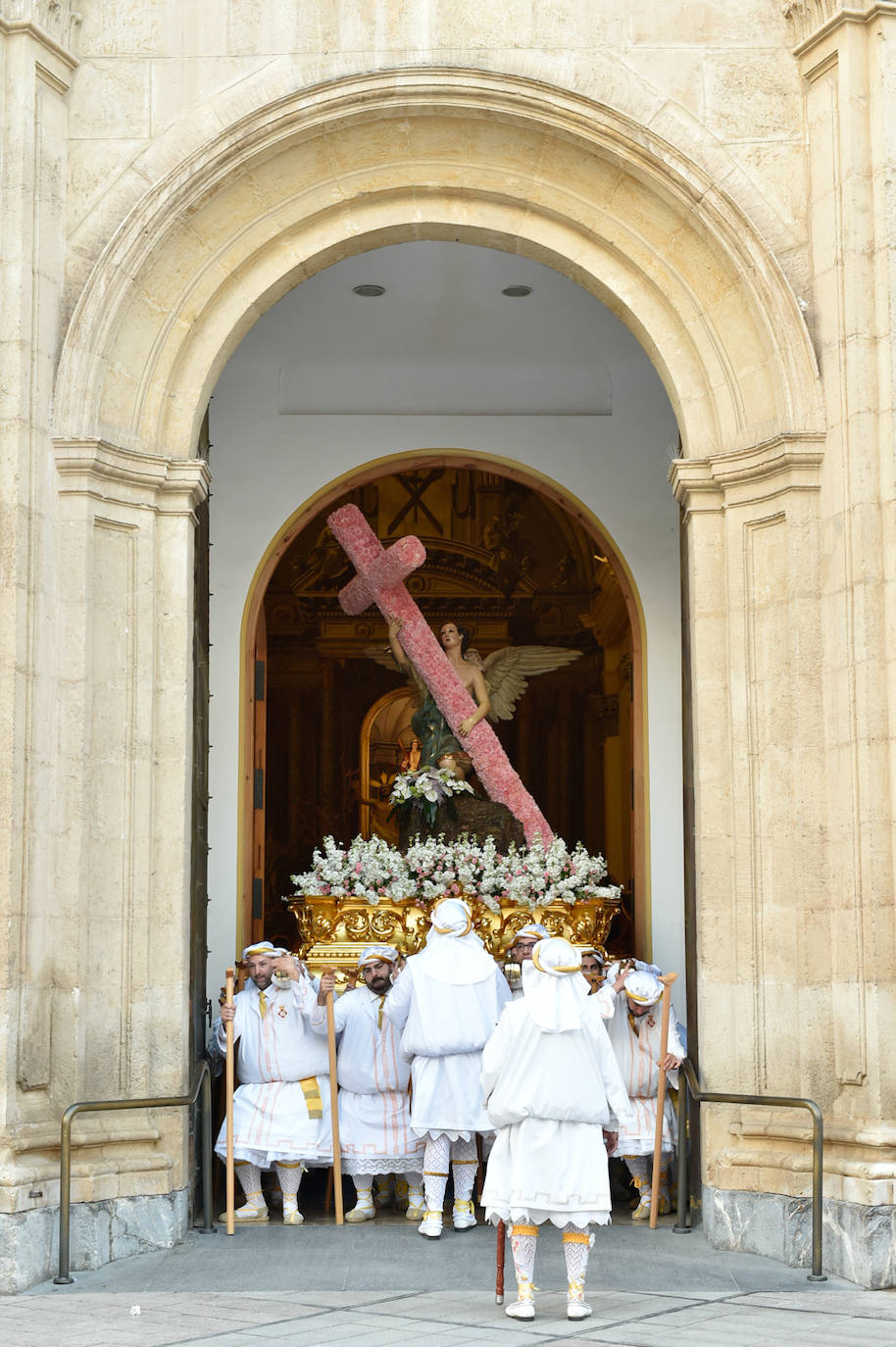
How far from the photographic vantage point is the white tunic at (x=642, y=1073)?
30.9 ft

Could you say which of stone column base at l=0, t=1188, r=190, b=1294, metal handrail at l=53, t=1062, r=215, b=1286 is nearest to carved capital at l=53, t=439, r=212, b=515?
metal handrail at l=53, t=1062, r=215, b=1286

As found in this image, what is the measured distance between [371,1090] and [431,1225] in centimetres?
106

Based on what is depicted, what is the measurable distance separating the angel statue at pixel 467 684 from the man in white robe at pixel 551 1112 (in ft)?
14.5

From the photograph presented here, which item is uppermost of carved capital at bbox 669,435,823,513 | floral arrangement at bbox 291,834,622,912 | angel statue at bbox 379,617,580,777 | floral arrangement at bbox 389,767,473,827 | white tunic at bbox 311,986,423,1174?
carved capital at bbox 669,435,823,513

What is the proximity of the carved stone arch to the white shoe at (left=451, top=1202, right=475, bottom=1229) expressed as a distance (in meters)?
4.23

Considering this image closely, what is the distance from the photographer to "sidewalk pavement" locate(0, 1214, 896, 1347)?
6711 mm

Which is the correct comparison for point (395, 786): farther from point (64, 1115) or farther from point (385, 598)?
point (64, 1115)

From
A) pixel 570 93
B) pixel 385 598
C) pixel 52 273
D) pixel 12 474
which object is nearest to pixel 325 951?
pixel 385 598

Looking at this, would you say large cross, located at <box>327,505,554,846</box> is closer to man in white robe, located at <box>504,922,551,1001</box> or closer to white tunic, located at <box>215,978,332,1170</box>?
man in white robe, located at <box>504,922,551,1001</box>

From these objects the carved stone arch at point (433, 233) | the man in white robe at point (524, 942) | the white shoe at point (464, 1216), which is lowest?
the white shoe at point (464, 1216)

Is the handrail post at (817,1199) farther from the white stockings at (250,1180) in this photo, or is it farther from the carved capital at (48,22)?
the carved capital at (48,22)

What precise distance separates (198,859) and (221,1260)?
86.6 inches

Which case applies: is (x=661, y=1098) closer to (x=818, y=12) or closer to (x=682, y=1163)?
(x=682, y=1163)

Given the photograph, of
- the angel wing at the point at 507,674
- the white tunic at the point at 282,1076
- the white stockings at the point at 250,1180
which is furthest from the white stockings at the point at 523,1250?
the angel wing at the point at 507,674
